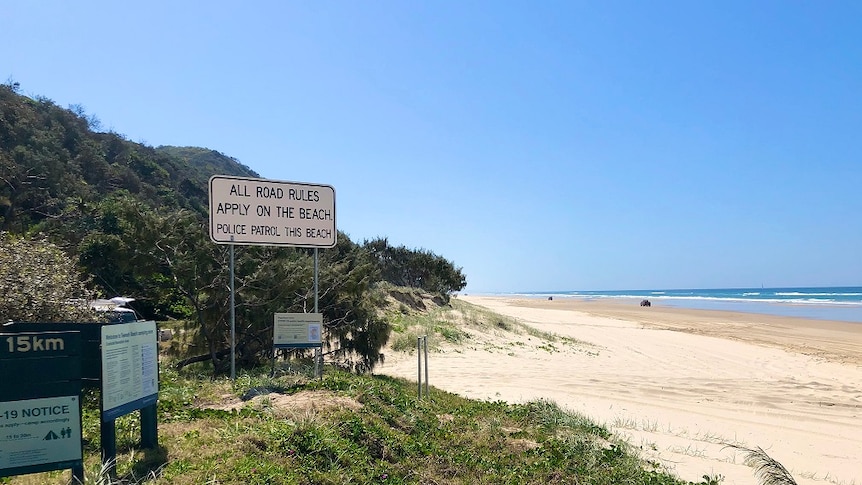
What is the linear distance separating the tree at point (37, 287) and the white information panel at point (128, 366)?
144 inches

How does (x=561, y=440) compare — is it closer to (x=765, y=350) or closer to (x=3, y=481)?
(x=3, y=481)

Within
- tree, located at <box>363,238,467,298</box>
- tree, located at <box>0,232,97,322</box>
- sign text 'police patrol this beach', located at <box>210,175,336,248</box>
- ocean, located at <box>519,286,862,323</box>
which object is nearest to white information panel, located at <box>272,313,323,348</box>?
sign text 'police patrol this beach', located at <box>210,175,336,248</box>

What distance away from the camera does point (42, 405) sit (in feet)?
11.3

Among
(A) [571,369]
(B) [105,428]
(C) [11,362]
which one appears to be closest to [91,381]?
(B) [105,428]

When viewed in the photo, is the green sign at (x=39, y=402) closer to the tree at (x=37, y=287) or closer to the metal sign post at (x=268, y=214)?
the tree at (x=37, y=287)

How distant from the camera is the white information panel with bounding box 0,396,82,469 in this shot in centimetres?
336

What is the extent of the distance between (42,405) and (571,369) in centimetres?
1389

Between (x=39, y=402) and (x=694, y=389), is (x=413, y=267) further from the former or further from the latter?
(x=39, y=402)

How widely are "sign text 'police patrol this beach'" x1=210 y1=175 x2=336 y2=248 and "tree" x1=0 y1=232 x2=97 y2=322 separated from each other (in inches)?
81.6

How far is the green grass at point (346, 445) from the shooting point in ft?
13.4

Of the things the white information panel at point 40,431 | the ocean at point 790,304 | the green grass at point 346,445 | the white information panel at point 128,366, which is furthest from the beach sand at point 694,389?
the ocean at point 790,304

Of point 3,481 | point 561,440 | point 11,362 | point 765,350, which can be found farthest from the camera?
point 765,350

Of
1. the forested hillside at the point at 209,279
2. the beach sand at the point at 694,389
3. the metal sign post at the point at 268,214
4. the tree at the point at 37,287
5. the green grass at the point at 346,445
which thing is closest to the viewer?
the green grass at the point at 346,445

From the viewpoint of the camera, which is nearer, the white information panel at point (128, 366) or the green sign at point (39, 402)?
the green sign at point (39, 402)
